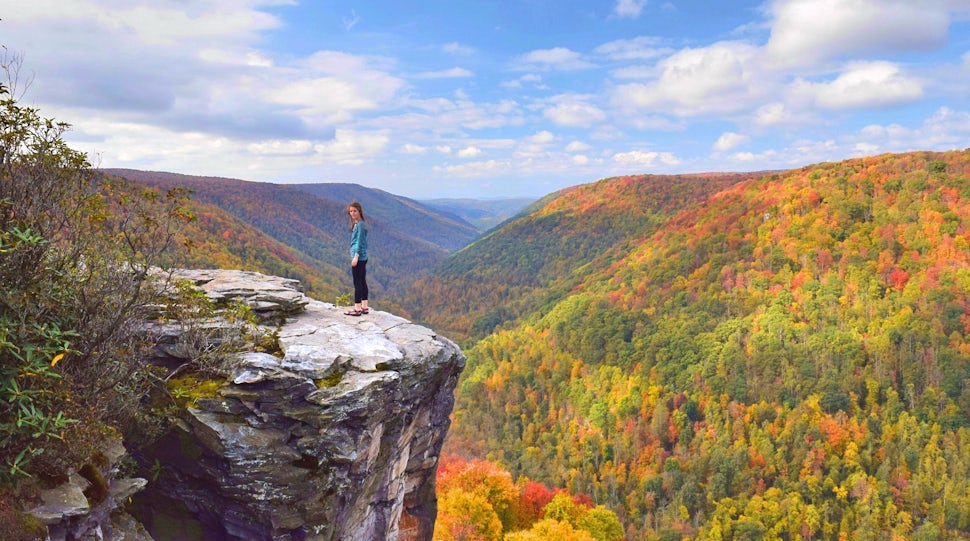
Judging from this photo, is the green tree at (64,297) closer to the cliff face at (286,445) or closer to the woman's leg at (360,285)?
the cliff face at (286,445)

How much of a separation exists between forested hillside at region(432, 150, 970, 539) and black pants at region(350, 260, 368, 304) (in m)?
89.0

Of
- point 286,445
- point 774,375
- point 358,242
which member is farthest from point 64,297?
point 774,375

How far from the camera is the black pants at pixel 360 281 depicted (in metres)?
15.1

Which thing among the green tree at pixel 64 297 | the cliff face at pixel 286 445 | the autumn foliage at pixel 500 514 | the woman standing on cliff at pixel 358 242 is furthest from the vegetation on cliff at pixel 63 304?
the autumn foliage at pixel 500 514

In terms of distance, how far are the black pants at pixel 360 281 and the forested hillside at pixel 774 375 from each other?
89046 mm

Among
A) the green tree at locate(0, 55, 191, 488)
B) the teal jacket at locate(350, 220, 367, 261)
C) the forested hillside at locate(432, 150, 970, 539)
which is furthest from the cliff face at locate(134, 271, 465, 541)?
the forested hillside at locate(432, 150, 970, 539)

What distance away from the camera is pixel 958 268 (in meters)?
117

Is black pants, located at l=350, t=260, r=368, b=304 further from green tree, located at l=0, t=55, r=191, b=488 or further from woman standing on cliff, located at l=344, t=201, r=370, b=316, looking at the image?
green tree, located at l=0, t=55, r=191, b=488

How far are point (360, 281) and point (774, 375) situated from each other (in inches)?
5235

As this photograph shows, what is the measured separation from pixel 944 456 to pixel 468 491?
111255 mm

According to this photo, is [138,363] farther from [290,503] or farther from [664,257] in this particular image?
[664,257]

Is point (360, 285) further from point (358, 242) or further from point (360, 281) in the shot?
point (358, 242)

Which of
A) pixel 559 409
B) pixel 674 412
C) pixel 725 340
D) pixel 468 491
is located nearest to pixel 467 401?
pixel 559 409

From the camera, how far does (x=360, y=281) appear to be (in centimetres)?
1546
